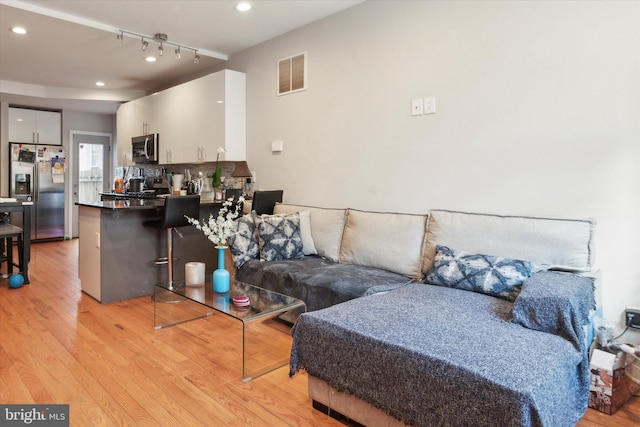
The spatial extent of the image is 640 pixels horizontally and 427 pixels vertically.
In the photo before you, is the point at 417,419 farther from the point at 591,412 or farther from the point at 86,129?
the point at 86,129

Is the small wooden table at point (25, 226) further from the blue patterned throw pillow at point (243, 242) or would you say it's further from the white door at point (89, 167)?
the white door at point (89, 167)

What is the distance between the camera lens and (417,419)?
60.2 inches

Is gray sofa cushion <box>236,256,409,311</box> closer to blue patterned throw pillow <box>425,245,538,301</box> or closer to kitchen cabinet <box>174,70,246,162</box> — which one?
blue patterned throw pillow <box>425,245,538,301</box>

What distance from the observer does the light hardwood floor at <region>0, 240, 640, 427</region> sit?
6.41 ft

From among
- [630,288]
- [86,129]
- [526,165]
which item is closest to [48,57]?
[86,129]

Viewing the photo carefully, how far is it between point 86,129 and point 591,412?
8507 millimetres

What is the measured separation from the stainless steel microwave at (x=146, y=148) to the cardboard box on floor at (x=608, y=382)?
537 centimetres

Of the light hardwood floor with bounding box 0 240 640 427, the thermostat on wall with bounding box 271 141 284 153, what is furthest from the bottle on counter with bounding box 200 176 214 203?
the light hardwood floor with bounding box 0 240 640 427

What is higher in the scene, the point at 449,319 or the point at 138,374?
the point at 449,319

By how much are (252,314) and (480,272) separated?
132cm

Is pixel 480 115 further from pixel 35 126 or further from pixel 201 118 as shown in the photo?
pixel 35 126

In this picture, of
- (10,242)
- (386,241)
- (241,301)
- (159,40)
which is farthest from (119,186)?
(386,241)

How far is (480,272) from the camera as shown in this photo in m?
A: 2.38

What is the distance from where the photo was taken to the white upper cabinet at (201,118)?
15.0ft
